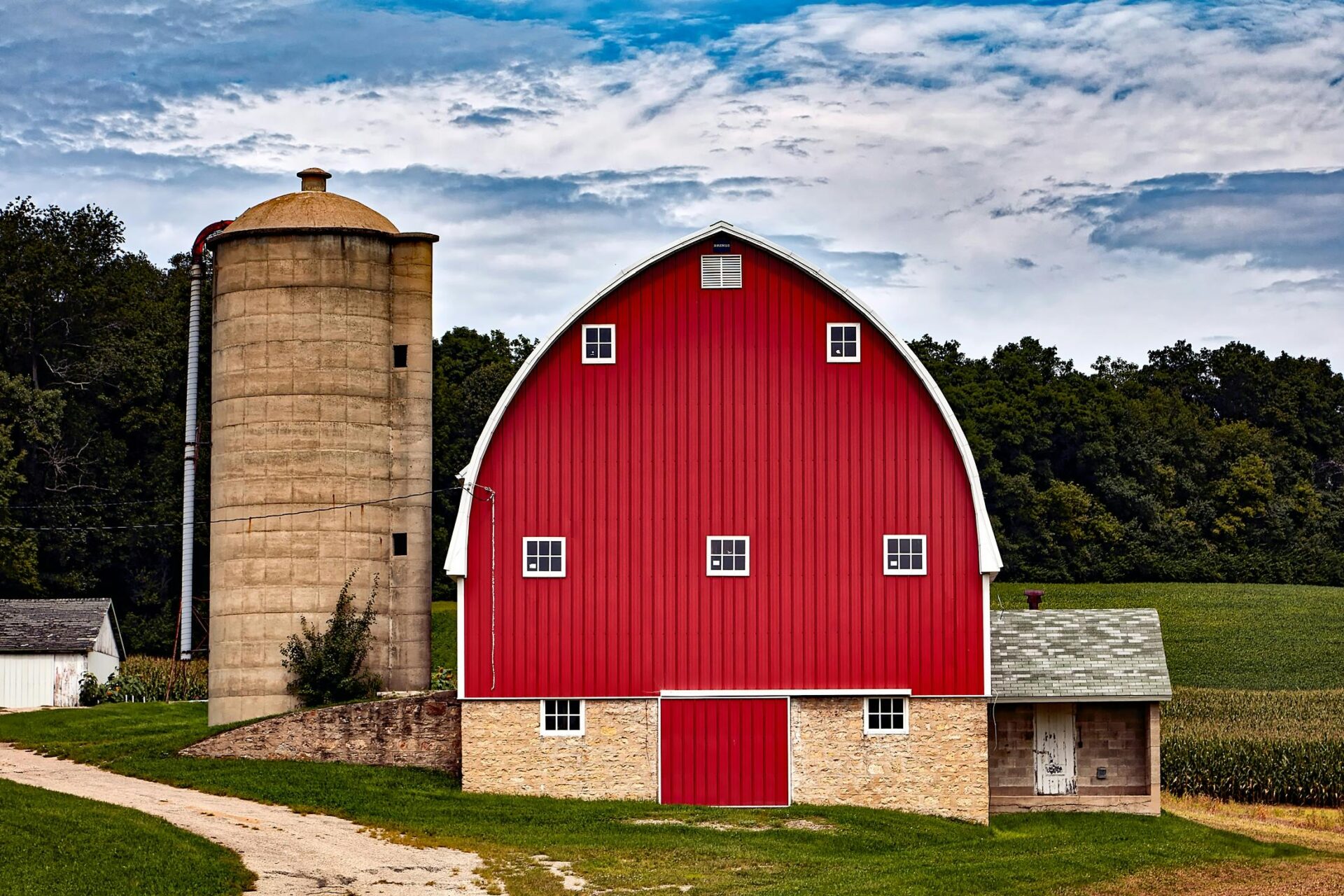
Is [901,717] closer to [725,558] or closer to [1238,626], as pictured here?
[725,558]

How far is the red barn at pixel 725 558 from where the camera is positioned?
30.8m

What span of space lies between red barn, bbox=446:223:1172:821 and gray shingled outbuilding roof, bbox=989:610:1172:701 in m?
2.67

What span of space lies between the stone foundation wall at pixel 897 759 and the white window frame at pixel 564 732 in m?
3.82

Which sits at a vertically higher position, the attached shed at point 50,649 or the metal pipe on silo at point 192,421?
the metal pipe on silo at point 192,421

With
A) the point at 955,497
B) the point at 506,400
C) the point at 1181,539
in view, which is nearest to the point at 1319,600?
the point at 1181,539

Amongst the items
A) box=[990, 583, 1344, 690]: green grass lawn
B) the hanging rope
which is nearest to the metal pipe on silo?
the hanging rope

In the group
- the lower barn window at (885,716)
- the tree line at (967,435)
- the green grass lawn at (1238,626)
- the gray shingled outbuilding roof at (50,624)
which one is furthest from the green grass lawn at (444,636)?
the lower barn window at (885,716)

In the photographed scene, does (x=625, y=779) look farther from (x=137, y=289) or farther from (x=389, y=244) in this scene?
(x=137, y=289)

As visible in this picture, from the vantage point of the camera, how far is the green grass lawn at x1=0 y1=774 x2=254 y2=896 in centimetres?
2116

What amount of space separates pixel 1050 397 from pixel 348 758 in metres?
61.9

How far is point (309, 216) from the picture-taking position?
37.2 meters

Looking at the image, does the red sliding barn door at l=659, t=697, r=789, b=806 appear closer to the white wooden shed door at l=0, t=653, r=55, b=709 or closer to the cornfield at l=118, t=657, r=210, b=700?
the cornfield at l=118, t=657, r=210, b=700

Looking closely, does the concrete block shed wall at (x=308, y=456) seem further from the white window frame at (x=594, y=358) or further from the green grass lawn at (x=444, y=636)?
the green grass lawn at (x=444, y=636)

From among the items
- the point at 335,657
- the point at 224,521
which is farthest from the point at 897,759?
the point at 224,521
